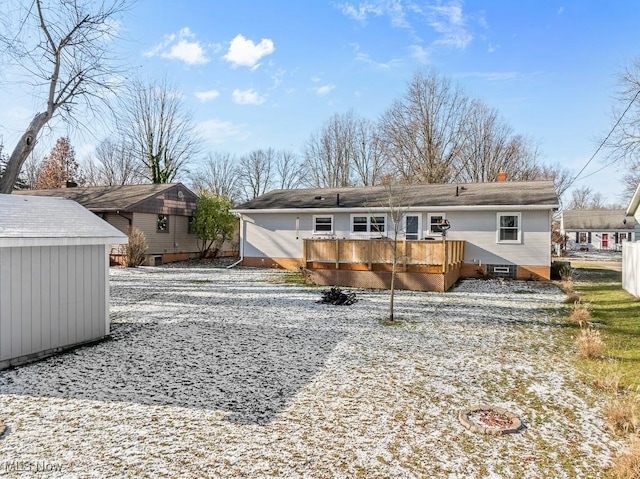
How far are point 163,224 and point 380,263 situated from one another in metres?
13.5

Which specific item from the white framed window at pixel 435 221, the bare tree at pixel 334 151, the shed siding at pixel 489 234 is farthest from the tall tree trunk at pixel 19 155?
the bare tree at pixel 334 151

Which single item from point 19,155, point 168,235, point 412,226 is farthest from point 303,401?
point 168,235

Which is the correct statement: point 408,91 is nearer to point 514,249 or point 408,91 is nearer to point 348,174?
point 348,174

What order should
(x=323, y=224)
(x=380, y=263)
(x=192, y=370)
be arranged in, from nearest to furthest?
(x=192, y=370)
(x=380, y=263)
(x=323, y=224)

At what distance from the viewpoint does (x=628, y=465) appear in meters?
2.89

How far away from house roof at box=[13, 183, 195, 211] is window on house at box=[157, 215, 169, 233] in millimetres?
1369

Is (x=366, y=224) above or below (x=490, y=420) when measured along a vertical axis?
above

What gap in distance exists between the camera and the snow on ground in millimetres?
3154

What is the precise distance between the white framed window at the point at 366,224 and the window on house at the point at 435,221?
1800 millimetres

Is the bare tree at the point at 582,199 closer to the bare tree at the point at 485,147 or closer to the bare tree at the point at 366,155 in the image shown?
the bare tree at the point at 485,147

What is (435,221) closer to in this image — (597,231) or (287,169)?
(287,169)

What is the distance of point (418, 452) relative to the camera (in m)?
3.32

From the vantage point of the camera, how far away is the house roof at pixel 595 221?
38.8 m

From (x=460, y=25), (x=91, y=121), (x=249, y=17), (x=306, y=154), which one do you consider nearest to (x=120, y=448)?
(x=249, y=17)
